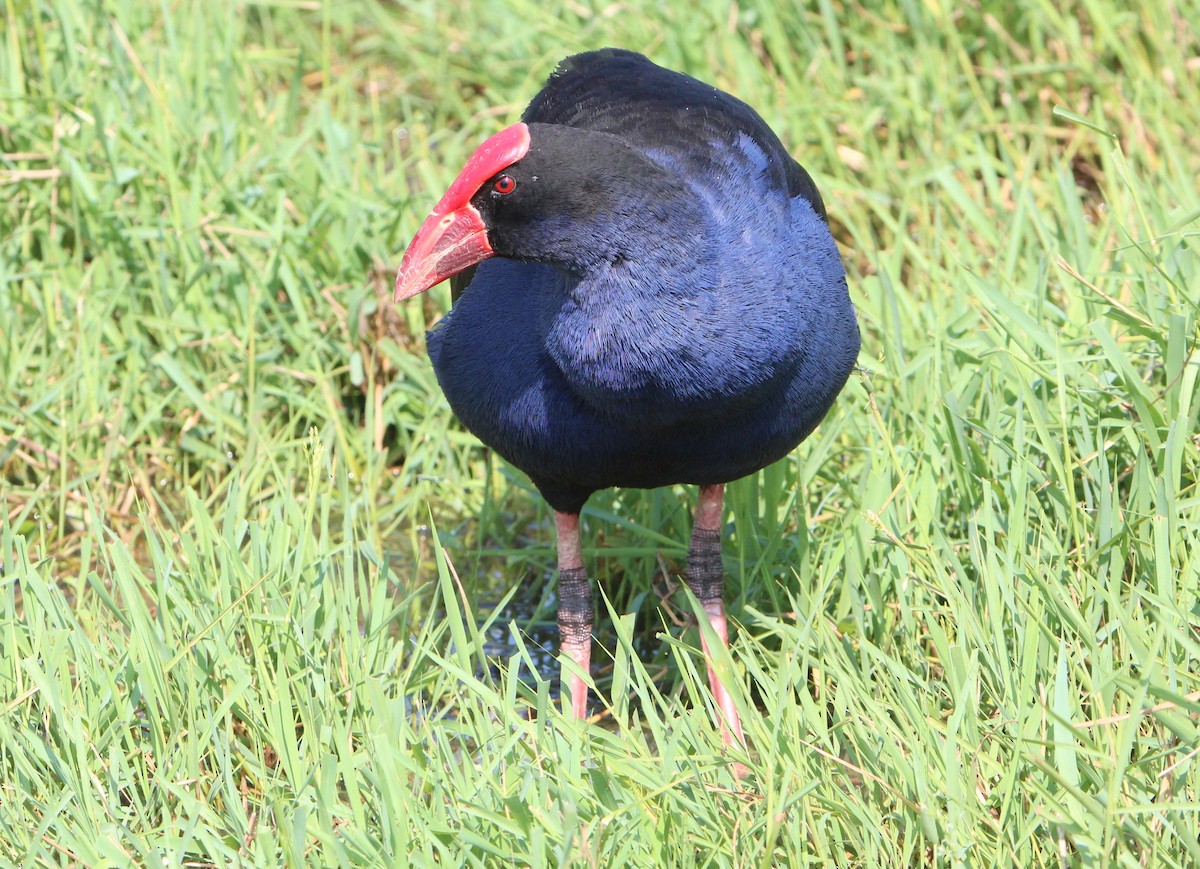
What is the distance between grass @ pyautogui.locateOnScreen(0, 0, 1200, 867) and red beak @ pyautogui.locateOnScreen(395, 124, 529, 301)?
1.14 feet

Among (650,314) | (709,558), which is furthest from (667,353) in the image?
(709,558)

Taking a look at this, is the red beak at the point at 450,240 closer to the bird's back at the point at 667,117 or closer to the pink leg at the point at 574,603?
the bird's back at the point at 667,117

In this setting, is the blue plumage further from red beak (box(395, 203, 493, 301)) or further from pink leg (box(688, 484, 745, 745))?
pink leg (box(688, 484, 745, 745))

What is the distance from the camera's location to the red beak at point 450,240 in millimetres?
2584

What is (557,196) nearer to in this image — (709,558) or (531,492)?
(709,558)

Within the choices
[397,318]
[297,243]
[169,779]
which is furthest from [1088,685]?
[297,243]

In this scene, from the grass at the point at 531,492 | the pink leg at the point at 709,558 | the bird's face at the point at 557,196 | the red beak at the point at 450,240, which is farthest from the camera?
the pink leg at the point at 709,558

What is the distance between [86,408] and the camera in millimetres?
3742

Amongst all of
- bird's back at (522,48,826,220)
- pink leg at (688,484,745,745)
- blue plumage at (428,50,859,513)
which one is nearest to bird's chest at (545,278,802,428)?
blue plumage at (428,50,859,513)

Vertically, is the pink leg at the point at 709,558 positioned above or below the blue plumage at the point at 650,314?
below

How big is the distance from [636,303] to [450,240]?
364 mm

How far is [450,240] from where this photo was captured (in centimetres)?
262

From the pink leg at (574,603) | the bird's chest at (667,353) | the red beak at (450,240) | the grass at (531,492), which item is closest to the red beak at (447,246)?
the red beak at (450,240)

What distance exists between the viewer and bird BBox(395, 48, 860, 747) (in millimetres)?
2494
